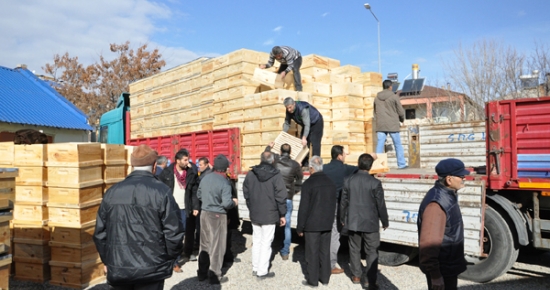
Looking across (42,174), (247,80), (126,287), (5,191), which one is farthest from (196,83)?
(126,287)

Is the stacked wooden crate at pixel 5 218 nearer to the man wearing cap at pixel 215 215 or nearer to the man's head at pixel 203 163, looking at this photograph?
the man wearing cap at pixel 215 215

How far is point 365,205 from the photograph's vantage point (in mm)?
5605

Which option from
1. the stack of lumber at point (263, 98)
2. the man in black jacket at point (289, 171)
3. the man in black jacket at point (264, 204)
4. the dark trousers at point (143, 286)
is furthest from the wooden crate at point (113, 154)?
the dark trousers at point (143, 286)

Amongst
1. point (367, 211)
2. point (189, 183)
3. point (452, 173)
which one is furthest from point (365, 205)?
point (189, 183)

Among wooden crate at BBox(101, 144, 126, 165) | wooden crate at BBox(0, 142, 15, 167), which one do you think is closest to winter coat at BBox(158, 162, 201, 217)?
wooden crate at BBox(101, 144, 126, 165)

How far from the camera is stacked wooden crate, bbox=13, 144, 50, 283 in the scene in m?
6.23

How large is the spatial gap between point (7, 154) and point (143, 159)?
427cm

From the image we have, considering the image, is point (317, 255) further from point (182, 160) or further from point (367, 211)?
point (182, 160)

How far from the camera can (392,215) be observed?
6289mm

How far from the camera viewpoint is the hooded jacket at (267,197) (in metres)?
6.17

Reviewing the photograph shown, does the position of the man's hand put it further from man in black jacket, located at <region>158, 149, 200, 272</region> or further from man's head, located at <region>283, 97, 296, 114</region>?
man's head, located at <region>283, 97, 296, 114</region>

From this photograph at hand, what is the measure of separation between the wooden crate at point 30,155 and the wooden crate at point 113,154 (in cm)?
84

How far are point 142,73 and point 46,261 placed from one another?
3078 centimetres

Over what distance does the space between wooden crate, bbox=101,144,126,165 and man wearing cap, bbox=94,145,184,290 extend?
327 centimetres
